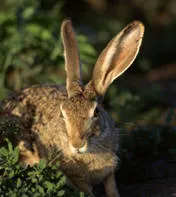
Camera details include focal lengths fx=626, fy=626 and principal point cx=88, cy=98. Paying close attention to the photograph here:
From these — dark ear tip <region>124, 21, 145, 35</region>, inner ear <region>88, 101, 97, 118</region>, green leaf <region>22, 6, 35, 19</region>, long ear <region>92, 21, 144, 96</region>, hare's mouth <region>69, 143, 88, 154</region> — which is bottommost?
green leaf <region>22, 6, 35, 19</region>

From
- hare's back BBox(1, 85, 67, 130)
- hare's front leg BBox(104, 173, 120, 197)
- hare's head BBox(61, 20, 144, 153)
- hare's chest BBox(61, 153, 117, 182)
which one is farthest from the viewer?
hare's back BBox(1, 85, 67, 130)

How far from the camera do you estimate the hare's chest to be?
216 inches

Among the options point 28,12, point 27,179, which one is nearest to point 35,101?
point 27,179

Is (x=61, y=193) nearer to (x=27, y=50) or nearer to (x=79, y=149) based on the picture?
(x=79, y=149)

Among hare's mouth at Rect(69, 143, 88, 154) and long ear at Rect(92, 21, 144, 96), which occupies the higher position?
long ear at Rect(92, 21, 144, 96)

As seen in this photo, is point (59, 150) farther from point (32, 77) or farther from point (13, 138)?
point (32, 77)

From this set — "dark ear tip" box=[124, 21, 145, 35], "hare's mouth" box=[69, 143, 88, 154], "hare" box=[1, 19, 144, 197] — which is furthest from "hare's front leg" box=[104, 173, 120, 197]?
"dark ear tip" box=[124, 21, 145, 35]

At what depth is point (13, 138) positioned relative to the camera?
593cm

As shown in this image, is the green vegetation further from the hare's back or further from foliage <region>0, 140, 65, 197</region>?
the hare's back

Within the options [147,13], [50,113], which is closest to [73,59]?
[50,113]

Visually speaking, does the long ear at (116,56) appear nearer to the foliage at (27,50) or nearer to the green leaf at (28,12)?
the foliage at (27,50)

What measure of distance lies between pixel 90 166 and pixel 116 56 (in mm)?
1031

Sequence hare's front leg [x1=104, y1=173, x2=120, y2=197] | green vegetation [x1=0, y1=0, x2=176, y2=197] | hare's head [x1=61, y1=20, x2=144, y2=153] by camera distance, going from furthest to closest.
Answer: hare's front leg [x1=104, y1=173, x2=120, y2=197] → hare's head [x1=61, y1=20, x2=144, y2=153] → green vegetation [x1=0, y1=0, x2=176, y2=197]

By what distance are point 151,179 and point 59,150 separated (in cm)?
120
